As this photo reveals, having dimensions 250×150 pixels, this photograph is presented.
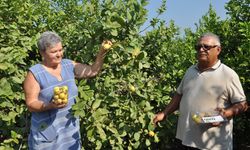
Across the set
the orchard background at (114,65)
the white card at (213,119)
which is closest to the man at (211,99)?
the white card at (213,119)

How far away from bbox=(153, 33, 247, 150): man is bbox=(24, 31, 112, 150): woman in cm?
92

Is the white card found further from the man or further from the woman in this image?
the woman

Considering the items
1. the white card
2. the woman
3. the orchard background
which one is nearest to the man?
the white card

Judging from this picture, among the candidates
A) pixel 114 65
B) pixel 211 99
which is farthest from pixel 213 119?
pixel 114 65

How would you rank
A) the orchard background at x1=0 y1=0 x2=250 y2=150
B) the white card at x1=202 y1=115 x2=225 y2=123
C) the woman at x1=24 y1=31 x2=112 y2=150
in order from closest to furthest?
1. the woman at x1=24 y1=31 x2=112 y2=150
2. the white card at x1=202 y1=115 x2=225 y2=123
3. the orchard background at x1=0 y1=0 x2=250 y2=150

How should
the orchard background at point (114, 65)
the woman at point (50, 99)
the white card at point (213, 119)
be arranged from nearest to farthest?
1. the woman at point (50, 99)
2. the white card at point (213, 119)
3. the orchard background at point (114, 65)

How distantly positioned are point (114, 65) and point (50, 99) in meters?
0.97

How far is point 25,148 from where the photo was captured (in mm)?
3514

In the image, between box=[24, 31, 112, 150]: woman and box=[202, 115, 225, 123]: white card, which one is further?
box=[202, 115, 225, 123]: white card

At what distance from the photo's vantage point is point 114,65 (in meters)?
3.74

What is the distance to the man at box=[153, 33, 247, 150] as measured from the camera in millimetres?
3178

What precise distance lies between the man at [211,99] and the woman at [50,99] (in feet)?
3.03

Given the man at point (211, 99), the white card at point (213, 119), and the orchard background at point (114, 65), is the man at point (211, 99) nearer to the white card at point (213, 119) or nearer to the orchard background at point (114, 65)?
the white card at point (213, 119)

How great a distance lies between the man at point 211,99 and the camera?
3178 mm
